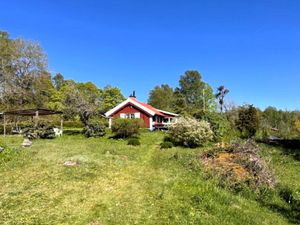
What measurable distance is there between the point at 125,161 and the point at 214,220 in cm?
862

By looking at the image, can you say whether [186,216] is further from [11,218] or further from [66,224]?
[11,218]

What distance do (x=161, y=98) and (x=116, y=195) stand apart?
66145 millimetres

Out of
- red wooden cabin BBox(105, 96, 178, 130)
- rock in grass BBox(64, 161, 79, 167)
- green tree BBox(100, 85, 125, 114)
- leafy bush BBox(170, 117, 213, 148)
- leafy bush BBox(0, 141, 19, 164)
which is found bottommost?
rock in grass BBox(64, 161, 79, 167)

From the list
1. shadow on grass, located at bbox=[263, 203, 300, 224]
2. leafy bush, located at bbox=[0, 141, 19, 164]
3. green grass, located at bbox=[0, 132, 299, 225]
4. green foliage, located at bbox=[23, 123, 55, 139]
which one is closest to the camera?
green grass, located at bbox=[0, 132, 299, 225]

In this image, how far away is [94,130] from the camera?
29.2 m

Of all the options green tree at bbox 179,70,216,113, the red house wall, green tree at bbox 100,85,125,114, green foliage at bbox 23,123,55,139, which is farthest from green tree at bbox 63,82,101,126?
green tree at bbox 179,70,216,113

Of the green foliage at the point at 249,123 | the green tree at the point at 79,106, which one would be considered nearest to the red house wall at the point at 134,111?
the green tree at the point at 79,106

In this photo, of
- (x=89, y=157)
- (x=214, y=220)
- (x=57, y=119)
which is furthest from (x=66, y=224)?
(x=57, y=119)

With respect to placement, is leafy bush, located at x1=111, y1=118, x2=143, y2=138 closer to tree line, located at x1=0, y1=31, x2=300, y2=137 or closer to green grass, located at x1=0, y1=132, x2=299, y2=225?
tree line, located at x1=0, y1=31, x2=300, y2=137

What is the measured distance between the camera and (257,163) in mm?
13117

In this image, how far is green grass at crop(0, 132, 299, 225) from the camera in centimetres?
834

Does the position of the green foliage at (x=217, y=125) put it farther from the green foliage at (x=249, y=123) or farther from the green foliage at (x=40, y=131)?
the green foliage at (x=40, y=131)

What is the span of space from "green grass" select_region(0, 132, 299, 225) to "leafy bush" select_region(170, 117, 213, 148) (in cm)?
731

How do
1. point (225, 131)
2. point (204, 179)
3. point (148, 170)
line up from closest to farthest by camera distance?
point (204, 179) < point (148, 170) < point (225, 131)
